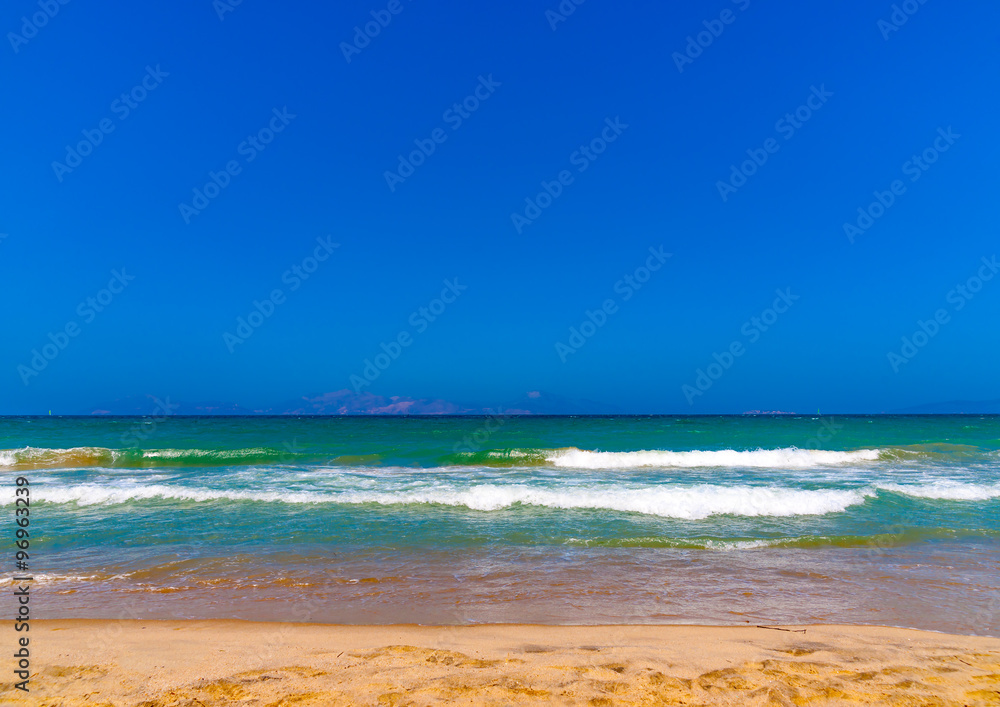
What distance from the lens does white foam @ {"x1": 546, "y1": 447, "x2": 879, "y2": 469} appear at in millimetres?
22531

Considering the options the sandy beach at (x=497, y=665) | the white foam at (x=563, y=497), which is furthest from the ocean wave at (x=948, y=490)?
the sandy beach at (x=497, y=665)

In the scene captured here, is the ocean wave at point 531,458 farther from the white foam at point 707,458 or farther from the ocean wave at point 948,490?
the ocean wave at point 948,490

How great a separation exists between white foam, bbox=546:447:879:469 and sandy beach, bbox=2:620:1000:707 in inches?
706

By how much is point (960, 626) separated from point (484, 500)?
8861 mm

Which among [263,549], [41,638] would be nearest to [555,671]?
[41,638]

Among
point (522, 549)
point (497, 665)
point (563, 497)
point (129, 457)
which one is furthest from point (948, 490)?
point (129, 457)

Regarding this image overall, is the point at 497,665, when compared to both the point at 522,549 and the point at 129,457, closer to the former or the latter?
the point at 522,549

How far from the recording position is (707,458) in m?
23.0

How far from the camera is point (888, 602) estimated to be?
605cm

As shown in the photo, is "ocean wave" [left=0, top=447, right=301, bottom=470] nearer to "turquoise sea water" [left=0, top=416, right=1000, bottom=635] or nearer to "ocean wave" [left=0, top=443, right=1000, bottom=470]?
"ocean wave" [left=0, top=443, right=1000, bottom=470]

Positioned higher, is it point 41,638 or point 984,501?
point 41,638

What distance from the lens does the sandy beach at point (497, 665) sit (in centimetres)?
381

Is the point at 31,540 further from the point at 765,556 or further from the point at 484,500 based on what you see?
the point at 765,556

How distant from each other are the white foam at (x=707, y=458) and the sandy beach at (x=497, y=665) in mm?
17927
